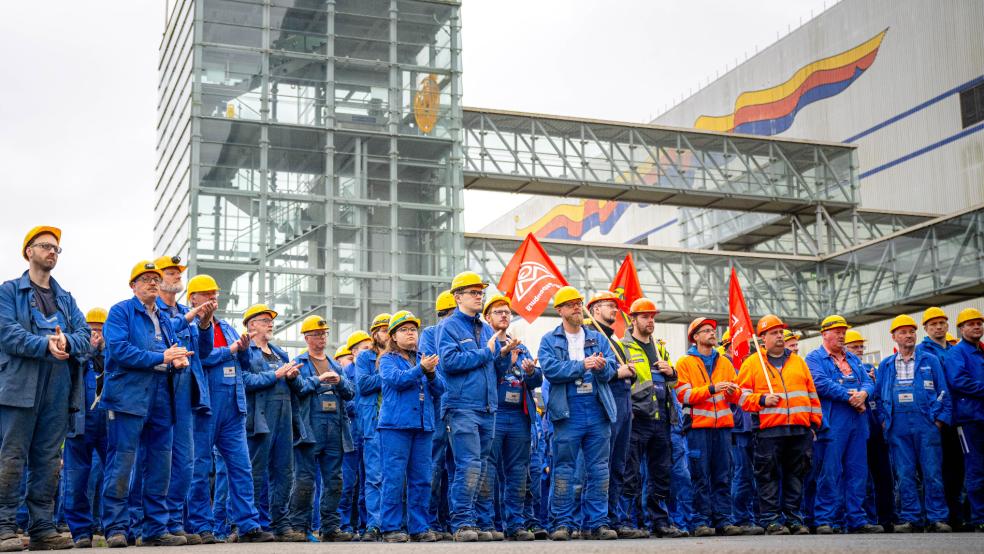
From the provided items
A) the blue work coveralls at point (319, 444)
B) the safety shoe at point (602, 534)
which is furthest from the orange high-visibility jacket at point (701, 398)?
the blue work coveralls at point (319, 444)

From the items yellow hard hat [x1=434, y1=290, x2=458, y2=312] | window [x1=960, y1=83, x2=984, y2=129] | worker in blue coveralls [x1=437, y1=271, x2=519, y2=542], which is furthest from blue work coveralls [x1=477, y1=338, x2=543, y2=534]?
window [x1=960, y1=83, x2=984, y2=129]

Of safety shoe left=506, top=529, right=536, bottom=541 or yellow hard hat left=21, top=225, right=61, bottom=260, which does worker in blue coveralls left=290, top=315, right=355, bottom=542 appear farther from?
yellow hard hat left=21, top=225, right=61, bottom=260

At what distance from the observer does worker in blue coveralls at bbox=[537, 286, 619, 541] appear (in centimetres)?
995

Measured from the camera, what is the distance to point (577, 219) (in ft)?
190

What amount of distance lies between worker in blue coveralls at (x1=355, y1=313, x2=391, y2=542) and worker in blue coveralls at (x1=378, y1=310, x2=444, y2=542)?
67 centimetres

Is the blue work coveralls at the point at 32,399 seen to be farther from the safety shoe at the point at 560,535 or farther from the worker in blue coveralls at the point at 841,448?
the worker in blue coveralls at the point at 841,448

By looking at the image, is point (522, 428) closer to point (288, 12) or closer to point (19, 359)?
point (19, 359)

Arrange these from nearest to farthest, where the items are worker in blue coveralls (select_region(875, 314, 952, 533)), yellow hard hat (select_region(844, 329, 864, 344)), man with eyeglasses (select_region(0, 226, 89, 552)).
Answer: man with eyeglasses (select_region(0, 226, 89, 552)) < worker in blue coveralls (select_region(875, 314, 952, 533)) < yellow hard hat (select_region(844, 329, 864, 344))

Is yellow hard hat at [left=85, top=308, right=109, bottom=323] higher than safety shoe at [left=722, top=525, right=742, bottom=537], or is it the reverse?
yellow hard hat at [left=85, top=308, right=109, bottom=323]

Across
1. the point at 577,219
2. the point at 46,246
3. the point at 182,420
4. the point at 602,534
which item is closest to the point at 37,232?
the point at 46,246

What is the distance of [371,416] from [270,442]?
116 cm

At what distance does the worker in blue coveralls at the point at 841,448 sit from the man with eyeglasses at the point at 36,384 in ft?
23.4

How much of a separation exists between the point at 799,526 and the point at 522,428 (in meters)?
2.98

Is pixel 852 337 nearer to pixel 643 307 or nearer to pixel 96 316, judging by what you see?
pixel 643 307
